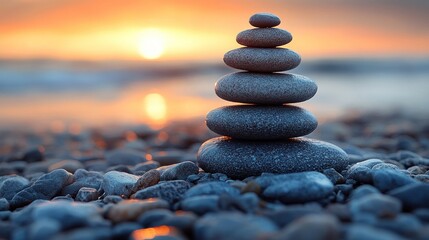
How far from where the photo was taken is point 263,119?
5039 millimetres

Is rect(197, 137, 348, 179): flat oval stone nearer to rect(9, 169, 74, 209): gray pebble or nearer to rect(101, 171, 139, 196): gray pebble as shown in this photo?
rect(101, 171, 139, 196): gray pebble

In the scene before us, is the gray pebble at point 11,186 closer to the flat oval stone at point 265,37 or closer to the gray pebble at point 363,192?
the flat oval stone at point 265,37

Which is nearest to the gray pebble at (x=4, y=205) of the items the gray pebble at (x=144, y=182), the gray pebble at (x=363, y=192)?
the gray pebble at (x=144, y=182)

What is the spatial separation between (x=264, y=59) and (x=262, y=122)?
66cm

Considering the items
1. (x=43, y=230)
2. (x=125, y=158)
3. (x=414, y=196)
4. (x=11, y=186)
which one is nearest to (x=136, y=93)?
(x=125, y=158)

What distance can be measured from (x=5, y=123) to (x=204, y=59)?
96.3 ft

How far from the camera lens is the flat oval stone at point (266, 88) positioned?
5.08 metres

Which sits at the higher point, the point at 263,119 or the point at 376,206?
the point at 263,119

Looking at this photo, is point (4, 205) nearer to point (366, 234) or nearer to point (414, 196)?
point (366, 234)

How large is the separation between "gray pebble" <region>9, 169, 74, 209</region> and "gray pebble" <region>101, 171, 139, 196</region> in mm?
488

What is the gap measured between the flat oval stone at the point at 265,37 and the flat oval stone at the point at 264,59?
0.21ft

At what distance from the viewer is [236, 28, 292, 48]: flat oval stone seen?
5.26m

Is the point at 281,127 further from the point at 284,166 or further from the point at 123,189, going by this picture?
the point at 123,189

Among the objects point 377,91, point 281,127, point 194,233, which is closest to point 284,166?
point 281,127
